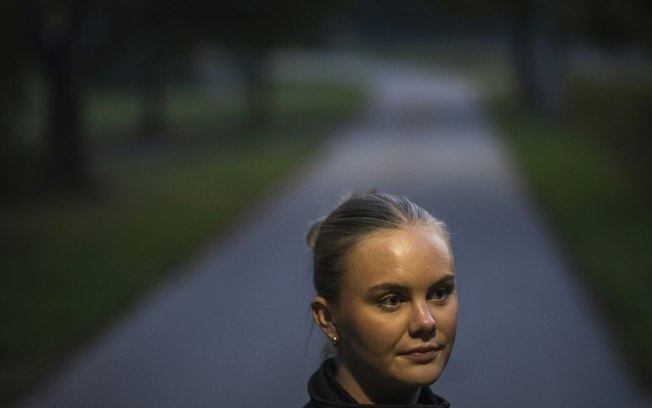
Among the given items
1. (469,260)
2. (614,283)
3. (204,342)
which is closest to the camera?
(204,342)

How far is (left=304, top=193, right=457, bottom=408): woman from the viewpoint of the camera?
7.48 ft

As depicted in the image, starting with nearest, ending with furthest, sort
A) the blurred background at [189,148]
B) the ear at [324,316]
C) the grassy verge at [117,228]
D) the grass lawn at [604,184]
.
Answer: the ear at [324,316]
the grassy verge at [117,228]
the grass lawn at [604,184]
the blurred background at [189,148]

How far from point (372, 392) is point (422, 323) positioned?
204 mm

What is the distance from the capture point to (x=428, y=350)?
2.29 metres

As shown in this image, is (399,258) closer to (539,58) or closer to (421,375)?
(421,375)

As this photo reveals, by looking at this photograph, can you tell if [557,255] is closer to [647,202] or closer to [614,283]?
[614,283]

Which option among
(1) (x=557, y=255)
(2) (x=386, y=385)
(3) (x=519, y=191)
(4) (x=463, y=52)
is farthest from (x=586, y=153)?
(4) (x=463, y=52)

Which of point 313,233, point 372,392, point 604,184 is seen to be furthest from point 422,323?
point 604,184

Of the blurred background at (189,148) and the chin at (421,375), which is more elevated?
the chin at (421,375)

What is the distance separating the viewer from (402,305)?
2.29 m

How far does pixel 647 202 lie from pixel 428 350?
1638cm

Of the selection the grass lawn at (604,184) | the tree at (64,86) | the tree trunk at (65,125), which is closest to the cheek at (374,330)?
the grass lawn at (604,184)

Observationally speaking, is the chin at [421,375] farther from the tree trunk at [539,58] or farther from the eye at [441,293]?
the tree trunk at [539,58]

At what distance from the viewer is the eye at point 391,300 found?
90.4 inches
